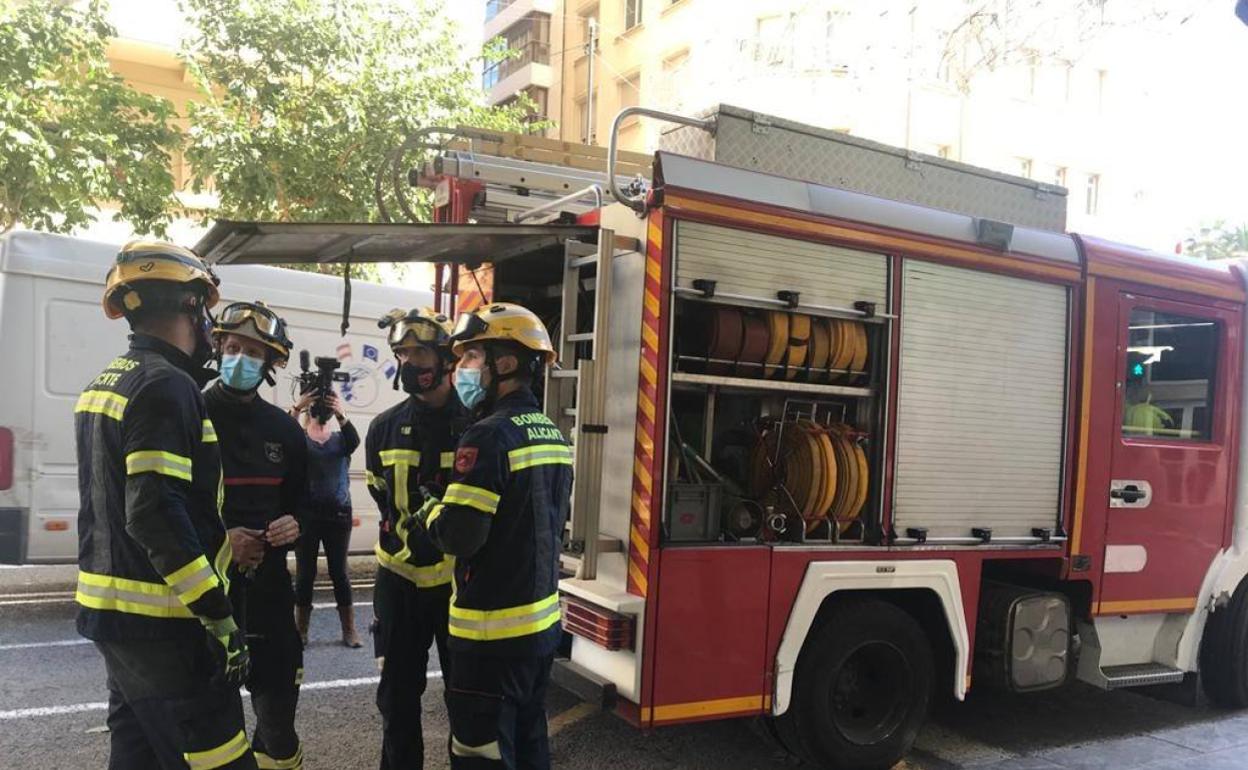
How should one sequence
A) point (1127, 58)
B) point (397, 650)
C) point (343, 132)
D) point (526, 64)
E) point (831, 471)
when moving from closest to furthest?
point (397, 650) → point (831, 471) → point (343, 132) → point (1127, 58) → point (526, 64)

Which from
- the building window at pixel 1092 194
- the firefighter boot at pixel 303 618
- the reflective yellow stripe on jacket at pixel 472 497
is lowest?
the firefighter boot at pixel 303 618

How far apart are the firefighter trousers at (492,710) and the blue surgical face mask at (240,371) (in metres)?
1.42

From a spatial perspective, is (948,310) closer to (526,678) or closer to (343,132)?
(526,678)

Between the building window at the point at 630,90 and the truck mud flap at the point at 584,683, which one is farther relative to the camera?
the building window at the point at 630,90

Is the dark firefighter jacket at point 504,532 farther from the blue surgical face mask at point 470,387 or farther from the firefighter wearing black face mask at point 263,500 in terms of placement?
the firefighter wearing black face mask at point 263,500

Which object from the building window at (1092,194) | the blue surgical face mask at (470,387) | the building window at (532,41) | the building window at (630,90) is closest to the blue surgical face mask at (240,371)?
the blue surgical face mask at (470,387)

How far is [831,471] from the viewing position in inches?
158

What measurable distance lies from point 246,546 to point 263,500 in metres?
0.45

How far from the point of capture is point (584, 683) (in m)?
3.79

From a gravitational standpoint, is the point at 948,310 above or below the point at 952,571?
above

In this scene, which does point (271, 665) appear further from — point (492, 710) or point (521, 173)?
point (521, 173)

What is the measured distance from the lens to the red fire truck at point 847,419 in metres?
3.71

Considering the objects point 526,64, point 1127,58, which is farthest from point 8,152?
point 1127,58

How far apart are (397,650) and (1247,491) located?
494cm
